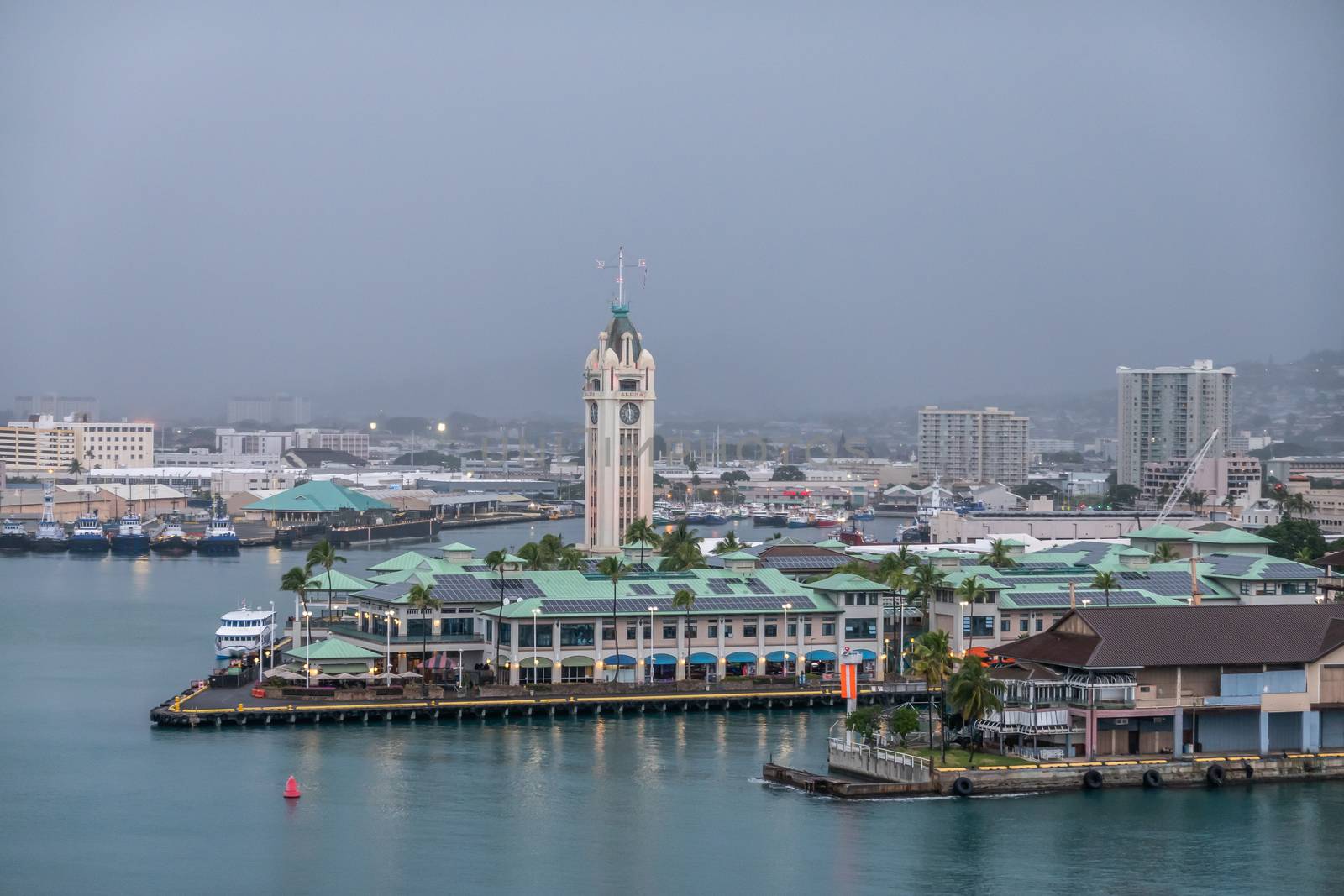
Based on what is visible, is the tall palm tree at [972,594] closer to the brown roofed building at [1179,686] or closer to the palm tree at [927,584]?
the palm tree at [927,584]

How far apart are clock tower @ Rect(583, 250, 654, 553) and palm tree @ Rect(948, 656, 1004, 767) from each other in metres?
39.5

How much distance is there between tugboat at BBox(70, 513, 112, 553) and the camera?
339 ft

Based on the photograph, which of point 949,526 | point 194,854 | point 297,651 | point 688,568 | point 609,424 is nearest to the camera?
point 194,854

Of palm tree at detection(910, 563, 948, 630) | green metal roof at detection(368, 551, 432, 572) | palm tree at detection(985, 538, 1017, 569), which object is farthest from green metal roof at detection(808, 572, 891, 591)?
green metal roof at detection(368, 551, 432, 572)

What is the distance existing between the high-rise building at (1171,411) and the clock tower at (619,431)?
351 feet

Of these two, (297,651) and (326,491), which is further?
(326,491)

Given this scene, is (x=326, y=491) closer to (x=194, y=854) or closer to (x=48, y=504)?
(x=48, y=504)

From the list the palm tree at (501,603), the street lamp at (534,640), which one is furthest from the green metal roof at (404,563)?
the street lamp at (534,640)

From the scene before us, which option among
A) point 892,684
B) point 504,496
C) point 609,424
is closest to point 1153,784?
point 892,684

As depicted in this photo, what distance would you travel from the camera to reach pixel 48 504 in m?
114

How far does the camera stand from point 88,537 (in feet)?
342

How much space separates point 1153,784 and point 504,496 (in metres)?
124

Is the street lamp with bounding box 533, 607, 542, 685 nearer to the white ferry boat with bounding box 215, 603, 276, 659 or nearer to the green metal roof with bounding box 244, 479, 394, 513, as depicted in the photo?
the white ferry boat with bounding box 215, 603, 276, 659

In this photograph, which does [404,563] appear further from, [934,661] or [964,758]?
[964,758]
